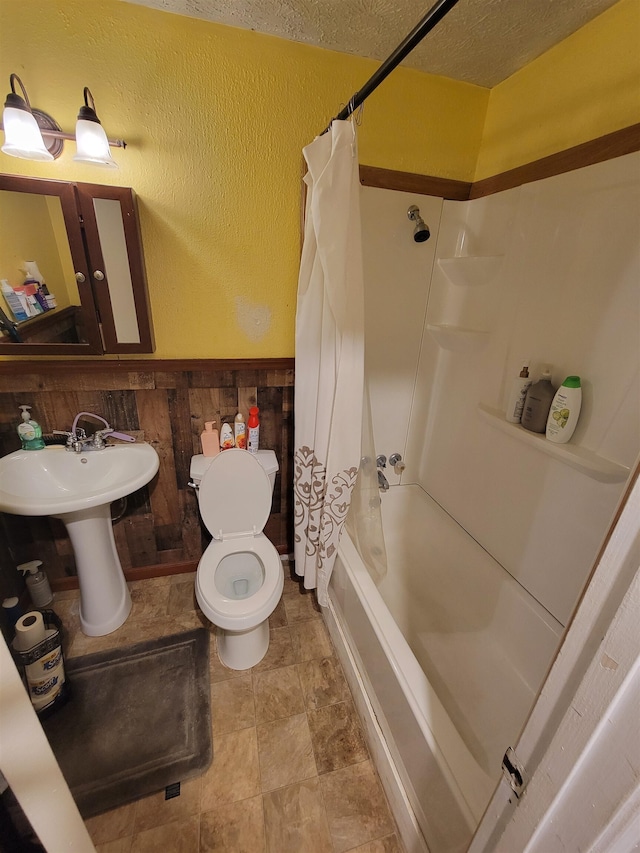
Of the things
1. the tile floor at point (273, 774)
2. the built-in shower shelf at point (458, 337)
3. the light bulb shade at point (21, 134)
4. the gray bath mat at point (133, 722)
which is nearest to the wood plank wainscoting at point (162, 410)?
the tile floor at point (273, 774)

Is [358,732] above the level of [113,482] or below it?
below

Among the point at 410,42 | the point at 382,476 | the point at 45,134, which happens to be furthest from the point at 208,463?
the point at 410,42

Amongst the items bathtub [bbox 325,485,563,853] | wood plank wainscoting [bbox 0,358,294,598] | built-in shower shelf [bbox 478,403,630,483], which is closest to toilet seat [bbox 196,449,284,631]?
wood plank wainscoting [bbox 0,358,294,598]

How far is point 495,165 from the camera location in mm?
1524

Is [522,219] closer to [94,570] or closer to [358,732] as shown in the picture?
[358,732]

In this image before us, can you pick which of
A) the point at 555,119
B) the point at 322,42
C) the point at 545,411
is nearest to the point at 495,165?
the point at 555,119

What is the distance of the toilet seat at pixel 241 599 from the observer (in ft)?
4.33

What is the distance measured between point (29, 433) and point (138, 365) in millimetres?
482

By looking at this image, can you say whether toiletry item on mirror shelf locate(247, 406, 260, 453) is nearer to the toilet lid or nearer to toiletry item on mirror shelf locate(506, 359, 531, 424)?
the toilet lid

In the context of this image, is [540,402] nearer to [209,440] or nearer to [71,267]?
[209,440]

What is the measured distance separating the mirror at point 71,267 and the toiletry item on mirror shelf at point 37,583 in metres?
0.96

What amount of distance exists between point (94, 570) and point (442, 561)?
160 cm

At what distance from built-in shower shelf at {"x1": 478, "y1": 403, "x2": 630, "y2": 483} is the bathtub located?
0.56m

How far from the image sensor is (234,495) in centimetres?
164
